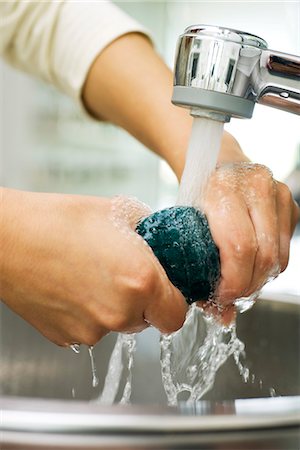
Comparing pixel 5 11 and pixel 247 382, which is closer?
pixel 247 382

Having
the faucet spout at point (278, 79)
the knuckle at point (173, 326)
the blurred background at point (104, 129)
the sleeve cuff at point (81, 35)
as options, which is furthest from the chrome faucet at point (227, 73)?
the blurred background at point (104, 129)

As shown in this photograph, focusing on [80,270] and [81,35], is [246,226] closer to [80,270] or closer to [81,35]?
[80,270]

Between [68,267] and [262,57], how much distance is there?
14 centimetres

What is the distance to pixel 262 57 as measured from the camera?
1.30 feet

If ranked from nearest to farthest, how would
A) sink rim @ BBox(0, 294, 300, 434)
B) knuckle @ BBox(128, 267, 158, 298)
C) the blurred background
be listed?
sink rim @ BBox(0, 294, 300, 434)
knuckle @ BBox(128, 267, 158, 298)
the blurred background

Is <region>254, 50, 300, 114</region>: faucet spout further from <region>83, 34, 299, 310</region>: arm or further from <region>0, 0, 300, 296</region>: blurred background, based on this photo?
<region>0, 0, 300, 296</region>: blurred background

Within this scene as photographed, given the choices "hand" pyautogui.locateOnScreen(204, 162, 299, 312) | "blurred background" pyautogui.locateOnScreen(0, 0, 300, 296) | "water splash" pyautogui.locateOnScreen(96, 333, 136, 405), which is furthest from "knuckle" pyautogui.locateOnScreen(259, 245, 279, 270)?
"blurred background" pyautogui.locateOnScreen(0, 0, 300, 296)

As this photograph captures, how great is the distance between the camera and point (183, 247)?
408 millimetres

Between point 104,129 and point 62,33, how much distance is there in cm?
157

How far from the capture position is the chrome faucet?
0.39 m

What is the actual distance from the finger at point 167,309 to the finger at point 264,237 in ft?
0.19

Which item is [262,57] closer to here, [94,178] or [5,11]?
[5,11]

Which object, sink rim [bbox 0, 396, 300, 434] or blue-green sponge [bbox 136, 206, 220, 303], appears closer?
sink rim [bbox 0, 396, 300, 434]

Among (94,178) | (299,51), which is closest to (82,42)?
(299,51)
